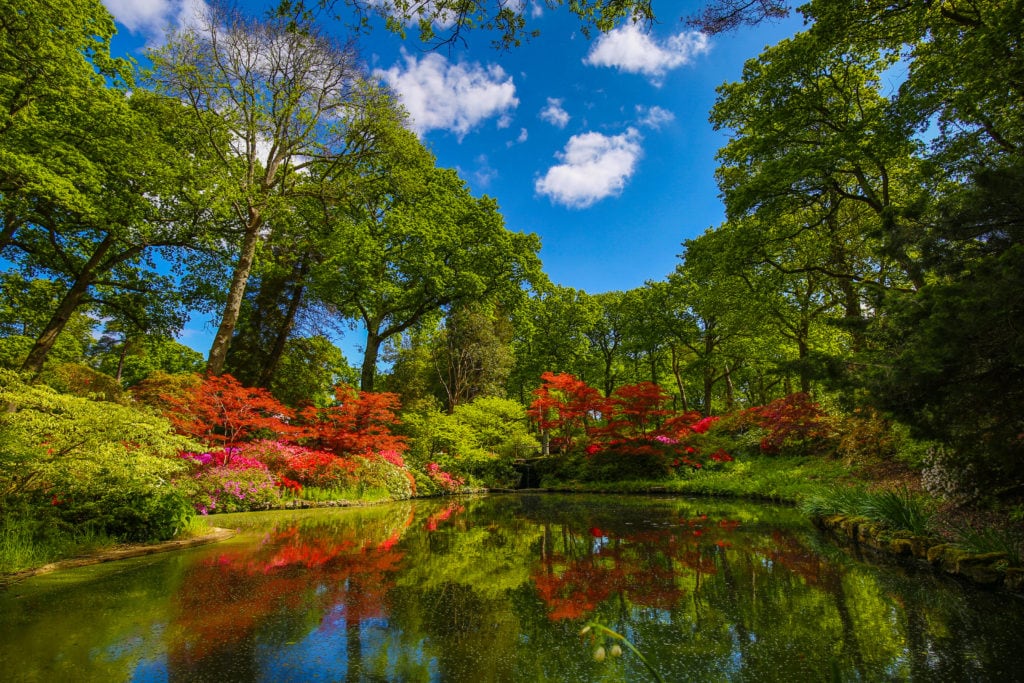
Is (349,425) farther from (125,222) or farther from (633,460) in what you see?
(633,460)

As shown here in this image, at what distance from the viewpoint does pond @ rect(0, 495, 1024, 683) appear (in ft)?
8.03

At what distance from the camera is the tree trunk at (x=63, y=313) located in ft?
36.5

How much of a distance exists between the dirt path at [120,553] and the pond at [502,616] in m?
0.19

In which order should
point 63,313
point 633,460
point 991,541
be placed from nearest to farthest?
point 991,541 < point 63,313 < point 633,460

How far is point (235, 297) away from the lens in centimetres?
1288

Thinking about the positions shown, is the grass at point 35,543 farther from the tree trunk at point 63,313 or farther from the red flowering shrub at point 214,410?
the tree trunk at point 63,313

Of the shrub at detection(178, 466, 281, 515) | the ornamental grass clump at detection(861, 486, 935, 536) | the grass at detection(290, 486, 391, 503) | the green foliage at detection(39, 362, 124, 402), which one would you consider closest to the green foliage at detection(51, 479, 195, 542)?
the shrub at detection(178, 466, 281, 515)

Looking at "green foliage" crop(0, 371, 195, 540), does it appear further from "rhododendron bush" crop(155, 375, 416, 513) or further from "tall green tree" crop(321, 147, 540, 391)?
"tall green tree" crop(321, 147, 540, 391)

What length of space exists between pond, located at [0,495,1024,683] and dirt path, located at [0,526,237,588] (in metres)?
0.19

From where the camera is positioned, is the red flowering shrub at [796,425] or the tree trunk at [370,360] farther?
the tree trunk at [370,360]

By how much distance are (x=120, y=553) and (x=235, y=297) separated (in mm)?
9093

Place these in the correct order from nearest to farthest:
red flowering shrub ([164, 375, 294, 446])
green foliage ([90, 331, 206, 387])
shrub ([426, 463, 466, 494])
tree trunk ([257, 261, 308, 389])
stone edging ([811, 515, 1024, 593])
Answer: stone edging ([811, 515, 1024, 593]) → red flowering shrub ([164, 375, 294, 446]) → shrub ([426, 463, 466, 494]) → tree trunk ([257, 261, 308, 389]) → green foliage ([90, 331, 206, 387])

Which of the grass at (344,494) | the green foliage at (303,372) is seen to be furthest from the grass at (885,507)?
the green foliage at (303,372)

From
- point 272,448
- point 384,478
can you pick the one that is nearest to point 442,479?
point 384,478
